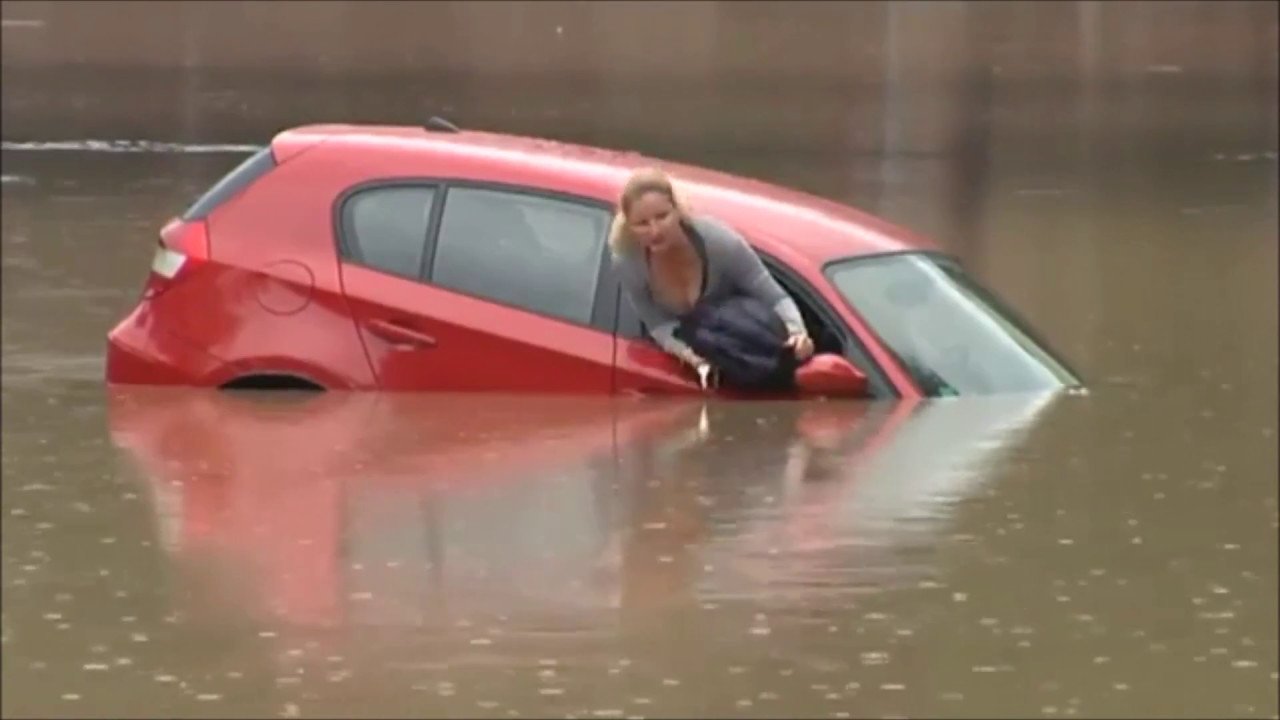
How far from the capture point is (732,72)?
829 centimetres

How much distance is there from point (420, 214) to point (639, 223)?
0.86 meters

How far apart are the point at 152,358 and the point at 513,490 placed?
5.88 ft

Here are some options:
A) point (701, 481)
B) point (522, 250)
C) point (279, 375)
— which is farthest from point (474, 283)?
point (701, 481)

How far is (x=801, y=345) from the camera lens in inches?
249

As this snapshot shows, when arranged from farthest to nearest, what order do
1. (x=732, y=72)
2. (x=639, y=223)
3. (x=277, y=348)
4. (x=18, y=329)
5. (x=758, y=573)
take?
(x=732, y=72) < (x=18, y=329) < (x=277, y=348) < (x=639, y=223) < (x=758, y=573)

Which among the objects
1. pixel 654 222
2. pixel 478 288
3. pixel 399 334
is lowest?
pixel 399 334

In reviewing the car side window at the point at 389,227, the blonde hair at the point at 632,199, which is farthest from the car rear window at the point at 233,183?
the blonde hair at the point at 632,199

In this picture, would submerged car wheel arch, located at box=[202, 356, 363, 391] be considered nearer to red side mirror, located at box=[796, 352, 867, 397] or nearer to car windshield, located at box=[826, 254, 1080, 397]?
red side mirror, located at box=[796, 352, 867, 397]

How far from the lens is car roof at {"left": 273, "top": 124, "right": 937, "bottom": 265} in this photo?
6.57 metres

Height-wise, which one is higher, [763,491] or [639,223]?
[639,223]

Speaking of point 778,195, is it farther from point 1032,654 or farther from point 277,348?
point 1032,654

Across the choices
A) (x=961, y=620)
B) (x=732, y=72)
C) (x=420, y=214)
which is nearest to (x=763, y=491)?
(x=961, y=620)

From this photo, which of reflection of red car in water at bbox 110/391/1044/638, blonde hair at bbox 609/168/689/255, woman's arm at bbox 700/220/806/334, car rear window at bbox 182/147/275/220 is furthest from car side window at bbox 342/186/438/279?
woman's arm at bbox 700/220/806/334

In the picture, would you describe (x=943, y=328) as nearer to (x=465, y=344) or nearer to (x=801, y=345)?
(x=801, y=345)
